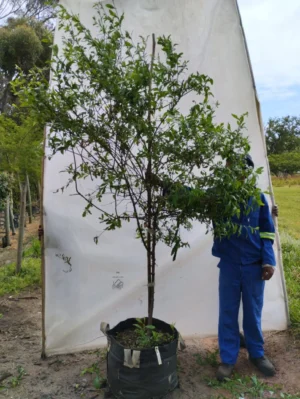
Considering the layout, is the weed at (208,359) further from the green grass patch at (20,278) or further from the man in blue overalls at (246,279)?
the green grass patch at (20,278)

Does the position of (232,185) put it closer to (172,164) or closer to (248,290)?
(172,164)

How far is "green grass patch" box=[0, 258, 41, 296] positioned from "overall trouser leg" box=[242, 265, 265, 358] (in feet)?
11.8

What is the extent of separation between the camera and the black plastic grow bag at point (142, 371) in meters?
2.68

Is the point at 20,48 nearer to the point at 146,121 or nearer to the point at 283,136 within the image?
the point at 146,121

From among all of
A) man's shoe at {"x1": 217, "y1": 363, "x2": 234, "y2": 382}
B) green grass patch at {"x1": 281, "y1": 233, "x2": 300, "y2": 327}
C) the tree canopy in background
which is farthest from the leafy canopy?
the tree canopy in background

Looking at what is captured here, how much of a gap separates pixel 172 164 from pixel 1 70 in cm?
1436

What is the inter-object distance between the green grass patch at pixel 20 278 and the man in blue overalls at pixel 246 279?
348 centimetres

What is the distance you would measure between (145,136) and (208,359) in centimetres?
215

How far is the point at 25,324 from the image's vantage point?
439 cm

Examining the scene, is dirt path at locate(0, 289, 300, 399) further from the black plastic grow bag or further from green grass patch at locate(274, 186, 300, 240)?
green grass patch at locate(274, 186, 300, 240)

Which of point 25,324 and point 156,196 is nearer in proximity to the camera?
point 156,196

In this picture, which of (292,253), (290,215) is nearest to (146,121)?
(292,253)

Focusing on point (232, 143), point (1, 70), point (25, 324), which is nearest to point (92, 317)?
point (25, 324)

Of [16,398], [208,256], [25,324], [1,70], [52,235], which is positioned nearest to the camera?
[16,398]
